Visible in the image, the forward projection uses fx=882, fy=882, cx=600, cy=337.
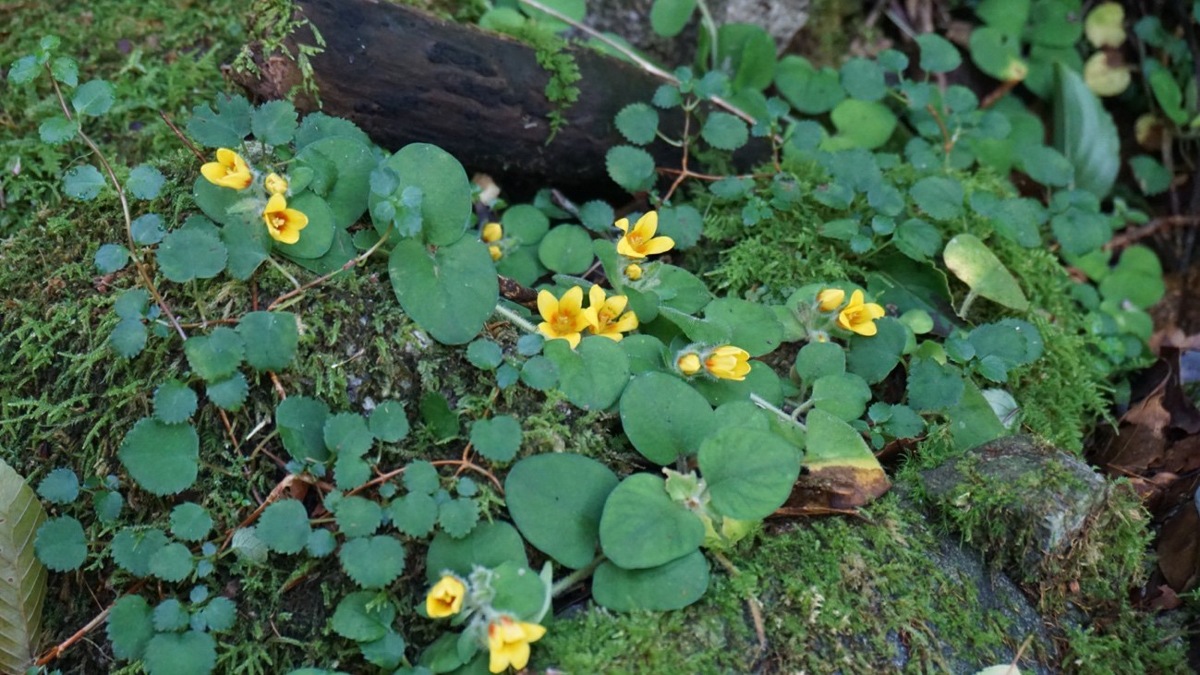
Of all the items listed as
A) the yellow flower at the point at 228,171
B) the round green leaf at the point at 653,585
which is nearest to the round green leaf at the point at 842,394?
the round green leaf at the point at 653,585

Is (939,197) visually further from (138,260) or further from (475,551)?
(138,260)

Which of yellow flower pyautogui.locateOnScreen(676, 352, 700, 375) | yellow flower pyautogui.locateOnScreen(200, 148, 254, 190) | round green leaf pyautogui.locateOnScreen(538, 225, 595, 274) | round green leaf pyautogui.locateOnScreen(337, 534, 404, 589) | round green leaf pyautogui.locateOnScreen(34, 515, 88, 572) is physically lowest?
round green leaf pyautogui.locateOnScreen(34, 515, 88, 572)

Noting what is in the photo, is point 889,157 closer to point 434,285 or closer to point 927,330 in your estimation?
point 927,330

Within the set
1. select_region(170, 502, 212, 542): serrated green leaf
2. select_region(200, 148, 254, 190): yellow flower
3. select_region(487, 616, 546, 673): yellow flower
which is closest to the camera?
select_region(487, 616, 546, 673): yellow flower

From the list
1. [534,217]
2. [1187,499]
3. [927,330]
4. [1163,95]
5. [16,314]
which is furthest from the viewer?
[1163,95]

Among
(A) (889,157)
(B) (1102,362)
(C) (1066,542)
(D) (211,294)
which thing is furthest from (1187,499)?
(D) (211,294)

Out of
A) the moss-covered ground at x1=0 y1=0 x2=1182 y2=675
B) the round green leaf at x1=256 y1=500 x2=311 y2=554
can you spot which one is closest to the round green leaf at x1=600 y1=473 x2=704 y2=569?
the moss-covered ground at x1=0 y1=0 x2=1182 y2=675

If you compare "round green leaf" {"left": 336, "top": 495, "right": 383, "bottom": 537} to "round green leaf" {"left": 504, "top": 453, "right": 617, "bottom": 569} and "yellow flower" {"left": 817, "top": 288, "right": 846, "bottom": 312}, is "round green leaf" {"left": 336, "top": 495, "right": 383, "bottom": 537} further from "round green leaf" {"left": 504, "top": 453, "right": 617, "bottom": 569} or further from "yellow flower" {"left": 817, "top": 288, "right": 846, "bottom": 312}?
"yellow flower" {"left": 817, "top": 288, "right": 846, "bottom": 312}

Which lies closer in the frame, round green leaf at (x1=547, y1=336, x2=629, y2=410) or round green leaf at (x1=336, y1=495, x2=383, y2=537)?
round green leaf at (x1=336, y1=495, x2=383, y2=537)
